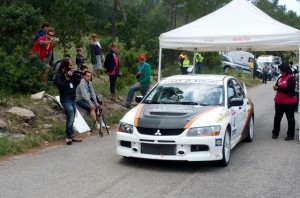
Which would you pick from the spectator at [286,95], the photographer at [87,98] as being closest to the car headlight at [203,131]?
the spectator at [286,95]

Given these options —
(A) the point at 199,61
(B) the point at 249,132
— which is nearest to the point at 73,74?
(B) the point at 249,132

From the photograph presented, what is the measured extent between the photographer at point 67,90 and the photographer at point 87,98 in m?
1.16

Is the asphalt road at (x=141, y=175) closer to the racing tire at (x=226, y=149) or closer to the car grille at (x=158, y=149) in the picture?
the racing tire at (x=226, y=149)

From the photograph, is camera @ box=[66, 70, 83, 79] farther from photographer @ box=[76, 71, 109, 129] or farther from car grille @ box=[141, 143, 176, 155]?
car grille @ box=[141, 143, 176, 155]

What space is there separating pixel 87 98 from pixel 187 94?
3.62m

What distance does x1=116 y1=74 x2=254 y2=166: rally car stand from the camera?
7.31 m

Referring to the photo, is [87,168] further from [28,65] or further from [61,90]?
[28,65]

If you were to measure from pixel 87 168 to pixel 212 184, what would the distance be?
7.46 feet

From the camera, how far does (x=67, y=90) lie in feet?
32.8

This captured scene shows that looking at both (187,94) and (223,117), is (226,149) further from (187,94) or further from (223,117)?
(187,94)

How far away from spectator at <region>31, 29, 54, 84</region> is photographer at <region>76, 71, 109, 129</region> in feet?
6.86

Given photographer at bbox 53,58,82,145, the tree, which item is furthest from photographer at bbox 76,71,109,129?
the tree

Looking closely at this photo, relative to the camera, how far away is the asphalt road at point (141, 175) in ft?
20.8

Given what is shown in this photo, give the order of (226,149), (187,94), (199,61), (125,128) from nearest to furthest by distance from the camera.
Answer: (125,128), (226,149), (187,94), (199,61)
